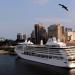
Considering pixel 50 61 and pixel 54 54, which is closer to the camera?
pixel 54 54

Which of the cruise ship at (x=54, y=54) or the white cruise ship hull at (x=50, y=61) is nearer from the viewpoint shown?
the white cruise ship hull at (x=50, y=61)

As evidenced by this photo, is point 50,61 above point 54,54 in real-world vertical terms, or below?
below

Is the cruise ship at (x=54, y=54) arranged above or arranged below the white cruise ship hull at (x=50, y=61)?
above

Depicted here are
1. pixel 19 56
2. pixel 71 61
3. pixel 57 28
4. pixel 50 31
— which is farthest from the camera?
pixel 50 31

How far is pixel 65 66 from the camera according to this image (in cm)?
4206

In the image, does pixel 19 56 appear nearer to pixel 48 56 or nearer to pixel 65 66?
pixel 48 56

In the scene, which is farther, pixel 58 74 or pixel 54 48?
pixel 54 48

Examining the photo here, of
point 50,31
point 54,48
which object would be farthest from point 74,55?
point 50,31

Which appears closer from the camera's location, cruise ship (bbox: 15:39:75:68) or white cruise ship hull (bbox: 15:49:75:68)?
white cruise ship hull (bbox: 15:49:75:68)

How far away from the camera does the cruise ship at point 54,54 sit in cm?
4265

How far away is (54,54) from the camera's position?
46.8m

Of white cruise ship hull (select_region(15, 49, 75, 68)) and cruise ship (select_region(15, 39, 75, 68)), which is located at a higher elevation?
cruise ship (select_region(15, 39, 75, 68))

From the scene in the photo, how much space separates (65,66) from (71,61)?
1.21 metres

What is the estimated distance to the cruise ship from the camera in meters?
42.7
